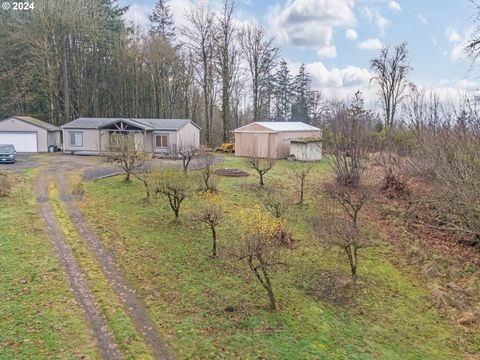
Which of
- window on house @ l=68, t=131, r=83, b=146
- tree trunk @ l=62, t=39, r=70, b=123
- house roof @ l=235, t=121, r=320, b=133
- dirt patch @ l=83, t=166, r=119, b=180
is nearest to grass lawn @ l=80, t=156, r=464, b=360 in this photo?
dirt patch @ l=83, t=166, r=119, b=180

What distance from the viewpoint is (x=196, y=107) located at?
144 feet

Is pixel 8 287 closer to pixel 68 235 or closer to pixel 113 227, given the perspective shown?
pixel 68 235

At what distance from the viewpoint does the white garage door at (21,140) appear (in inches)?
1204

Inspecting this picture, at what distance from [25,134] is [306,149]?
22327mm

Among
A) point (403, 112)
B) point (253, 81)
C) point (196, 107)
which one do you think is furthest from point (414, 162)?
point (196, 107)

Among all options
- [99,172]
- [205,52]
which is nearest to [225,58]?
[205,52]

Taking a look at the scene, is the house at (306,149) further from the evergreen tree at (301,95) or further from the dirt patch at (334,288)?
the evergreen tree at (301,95)

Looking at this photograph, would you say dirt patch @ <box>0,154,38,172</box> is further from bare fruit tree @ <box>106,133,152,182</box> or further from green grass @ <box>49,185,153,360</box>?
green grass @ <box>49,185,153,360</box>

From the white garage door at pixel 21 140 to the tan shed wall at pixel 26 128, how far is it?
0.91 feet

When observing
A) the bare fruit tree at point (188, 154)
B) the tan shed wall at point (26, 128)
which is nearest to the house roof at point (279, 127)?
the bare fruit tree at point (188, 154)

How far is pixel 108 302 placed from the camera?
912 centimetres

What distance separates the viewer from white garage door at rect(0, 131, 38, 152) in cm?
3059

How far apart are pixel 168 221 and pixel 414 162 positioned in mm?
10466

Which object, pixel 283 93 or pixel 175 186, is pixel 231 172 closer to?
pixel 175 186
